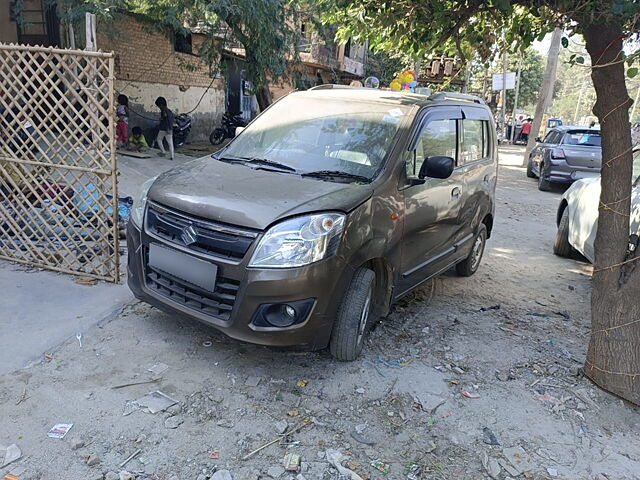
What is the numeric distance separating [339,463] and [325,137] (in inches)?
90.9

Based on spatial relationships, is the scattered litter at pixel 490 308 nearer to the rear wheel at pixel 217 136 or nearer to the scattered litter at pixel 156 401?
the scattered litter at pixel 156 401

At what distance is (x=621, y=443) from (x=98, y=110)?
14.1 ft

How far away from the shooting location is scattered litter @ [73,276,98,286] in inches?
170

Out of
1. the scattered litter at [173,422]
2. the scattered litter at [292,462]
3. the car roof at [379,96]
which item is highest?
the car roof at [379,96]

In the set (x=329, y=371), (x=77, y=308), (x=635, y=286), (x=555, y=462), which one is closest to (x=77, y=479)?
(x=329, y=371)

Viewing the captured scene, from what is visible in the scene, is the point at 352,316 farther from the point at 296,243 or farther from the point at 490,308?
the point at 490,308

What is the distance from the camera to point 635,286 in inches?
127

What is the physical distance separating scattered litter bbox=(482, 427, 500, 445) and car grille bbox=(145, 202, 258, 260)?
174 centimetres

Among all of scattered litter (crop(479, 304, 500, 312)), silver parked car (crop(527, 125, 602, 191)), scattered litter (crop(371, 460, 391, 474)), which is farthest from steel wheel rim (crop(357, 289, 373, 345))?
silver parked car (crop(527, 125, 602, 191))

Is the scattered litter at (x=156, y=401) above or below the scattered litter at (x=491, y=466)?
above

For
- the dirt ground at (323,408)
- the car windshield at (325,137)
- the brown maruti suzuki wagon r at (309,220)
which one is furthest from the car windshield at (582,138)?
the car windshield at (325,137)

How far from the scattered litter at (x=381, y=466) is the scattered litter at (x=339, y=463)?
0.12 meters

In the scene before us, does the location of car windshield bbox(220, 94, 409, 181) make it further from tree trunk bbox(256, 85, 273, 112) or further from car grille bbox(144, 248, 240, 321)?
tree trunk bbox(256, 85, 273, 112)

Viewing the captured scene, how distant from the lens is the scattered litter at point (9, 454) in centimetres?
237
